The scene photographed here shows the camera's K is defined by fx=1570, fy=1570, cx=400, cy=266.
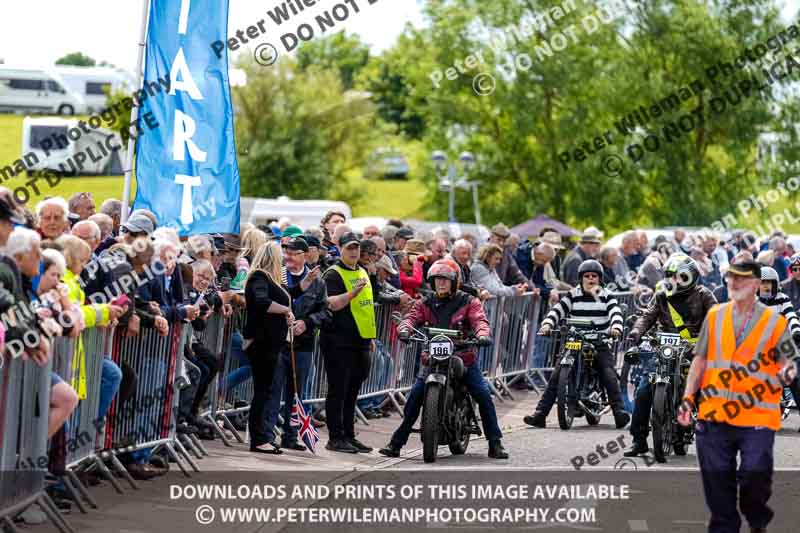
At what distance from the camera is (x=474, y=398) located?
46.3 feet

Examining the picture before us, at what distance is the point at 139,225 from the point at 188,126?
2252 millimetres

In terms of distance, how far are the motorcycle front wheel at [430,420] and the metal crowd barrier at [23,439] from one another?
4.75 m

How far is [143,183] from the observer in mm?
13812

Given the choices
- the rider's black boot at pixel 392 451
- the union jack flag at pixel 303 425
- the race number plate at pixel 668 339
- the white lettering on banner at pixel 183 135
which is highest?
the white lettering on banner at pixel 183 135

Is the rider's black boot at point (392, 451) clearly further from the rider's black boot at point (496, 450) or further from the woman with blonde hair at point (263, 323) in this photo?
the woman with blonde hair at point (263, 323)

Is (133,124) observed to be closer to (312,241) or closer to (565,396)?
(312,241)

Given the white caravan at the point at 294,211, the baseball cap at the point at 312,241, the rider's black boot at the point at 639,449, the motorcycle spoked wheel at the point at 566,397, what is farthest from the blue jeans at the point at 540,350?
the white caravan at the point at 294,211

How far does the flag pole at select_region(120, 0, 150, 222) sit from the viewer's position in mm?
13711

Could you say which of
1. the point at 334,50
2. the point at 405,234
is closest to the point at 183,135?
the point at 405,234

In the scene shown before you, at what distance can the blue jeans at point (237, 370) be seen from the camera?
14.1 meters

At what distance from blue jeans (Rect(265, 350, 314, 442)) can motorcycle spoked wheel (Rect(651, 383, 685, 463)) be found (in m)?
3.11

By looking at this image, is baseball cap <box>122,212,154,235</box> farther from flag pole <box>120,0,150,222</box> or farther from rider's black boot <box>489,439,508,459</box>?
rider's black boot <box>489,439,508,459</box>

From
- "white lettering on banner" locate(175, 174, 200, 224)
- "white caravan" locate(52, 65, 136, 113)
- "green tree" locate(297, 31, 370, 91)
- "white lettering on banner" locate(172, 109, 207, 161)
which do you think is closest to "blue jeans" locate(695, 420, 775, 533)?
"white lettering on banner" locate(175, 174, 200, 224)

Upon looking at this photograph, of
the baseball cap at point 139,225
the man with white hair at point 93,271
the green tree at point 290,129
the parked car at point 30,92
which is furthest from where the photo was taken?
Result: the green tree at point 290,129
